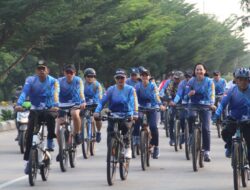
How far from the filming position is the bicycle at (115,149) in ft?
42.5

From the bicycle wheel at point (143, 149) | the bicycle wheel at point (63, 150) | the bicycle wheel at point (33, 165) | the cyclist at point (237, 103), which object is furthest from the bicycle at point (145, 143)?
the cyclist at point (237, 103)

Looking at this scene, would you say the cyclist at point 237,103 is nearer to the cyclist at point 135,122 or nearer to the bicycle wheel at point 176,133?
the cyclist at point 135,122

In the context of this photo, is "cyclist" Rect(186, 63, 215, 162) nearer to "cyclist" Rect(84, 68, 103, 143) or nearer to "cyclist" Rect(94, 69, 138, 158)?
"cyclist" Rect(94, 69, 138, 158)

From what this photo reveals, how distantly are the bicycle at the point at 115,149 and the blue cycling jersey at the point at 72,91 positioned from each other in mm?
2436

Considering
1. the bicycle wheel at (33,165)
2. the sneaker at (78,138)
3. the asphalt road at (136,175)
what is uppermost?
the sneaker at (78,138)

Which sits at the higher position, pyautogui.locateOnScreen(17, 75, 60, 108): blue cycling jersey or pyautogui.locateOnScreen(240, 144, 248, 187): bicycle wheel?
pyautogui.locateOnScreen(17, 75, 60, 108): blue cycling jersey

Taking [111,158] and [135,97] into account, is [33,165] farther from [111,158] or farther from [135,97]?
[135,97]

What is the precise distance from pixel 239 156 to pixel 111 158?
2.12m

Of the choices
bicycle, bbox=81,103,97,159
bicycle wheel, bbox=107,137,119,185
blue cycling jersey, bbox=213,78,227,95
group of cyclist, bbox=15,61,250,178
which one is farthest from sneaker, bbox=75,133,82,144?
blue cycling jersey, bbox=213,78,227,95

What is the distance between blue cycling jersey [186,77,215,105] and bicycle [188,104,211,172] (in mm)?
128

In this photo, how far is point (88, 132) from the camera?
58.8 feet

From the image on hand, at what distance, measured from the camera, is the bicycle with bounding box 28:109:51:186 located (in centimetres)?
1281

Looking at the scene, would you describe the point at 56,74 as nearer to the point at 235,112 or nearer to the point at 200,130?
the point at 200,130

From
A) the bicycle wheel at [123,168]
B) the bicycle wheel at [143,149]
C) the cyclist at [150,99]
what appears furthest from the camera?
the cyclist at [150,99]
